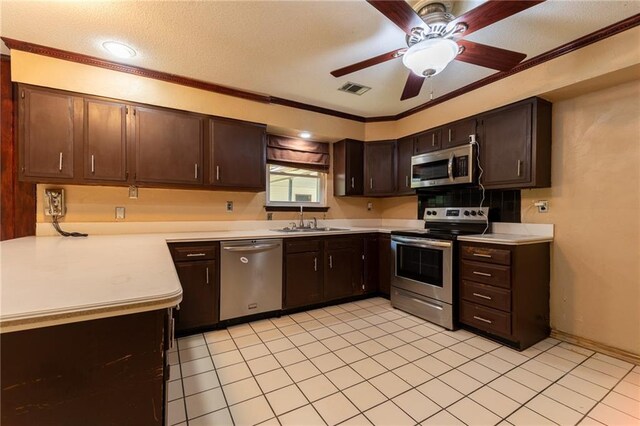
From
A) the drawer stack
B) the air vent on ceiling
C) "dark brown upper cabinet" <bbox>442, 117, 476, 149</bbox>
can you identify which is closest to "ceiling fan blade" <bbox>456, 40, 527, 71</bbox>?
"dark brown upper cabinet" <bbox>442, 117, 476, 149</bbox>

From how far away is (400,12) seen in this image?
1513 mm

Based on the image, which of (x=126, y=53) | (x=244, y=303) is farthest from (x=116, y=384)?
(x=126, y=53)

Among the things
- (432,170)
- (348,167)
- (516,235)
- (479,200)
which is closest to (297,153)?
(348,167)

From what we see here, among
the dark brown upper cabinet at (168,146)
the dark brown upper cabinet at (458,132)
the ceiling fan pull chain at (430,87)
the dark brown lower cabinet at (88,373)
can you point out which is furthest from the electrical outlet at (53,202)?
the dark brown upper cabinet at (458,132)

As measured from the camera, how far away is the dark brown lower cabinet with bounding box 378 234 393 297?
3643mm

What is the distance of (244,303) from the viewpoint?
9.47ft

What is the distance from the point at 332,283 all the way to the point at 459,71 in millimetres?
2666

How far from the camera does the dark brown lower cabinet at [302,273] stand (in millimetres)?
3129

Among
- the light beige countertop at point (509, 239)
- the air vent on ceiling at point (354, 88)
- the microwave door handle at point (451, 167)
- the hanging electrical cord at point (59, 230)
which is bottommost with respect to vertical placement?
the light beige countertop at point (509, 239)

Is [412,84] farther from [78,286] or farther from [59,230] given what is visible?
[59,230]

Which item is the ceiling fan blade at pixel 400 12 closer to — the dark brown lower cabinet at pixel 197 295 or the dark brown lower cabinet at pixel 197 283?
the dark brown lower cabinet at pixel 197 283

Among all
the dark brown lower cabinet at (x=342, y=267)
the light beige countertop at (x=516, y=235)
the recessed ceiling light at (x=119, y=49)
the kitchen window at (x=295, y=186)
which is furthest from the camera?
the kitchen window at (x=295, y=186)

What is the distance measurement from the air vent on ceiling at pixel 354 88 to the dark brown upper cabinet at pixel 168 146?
5.26 feet

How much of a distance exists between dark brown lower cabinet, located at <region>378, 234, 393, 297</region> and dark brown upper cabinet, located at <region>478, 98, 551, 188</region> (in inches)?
53.2
